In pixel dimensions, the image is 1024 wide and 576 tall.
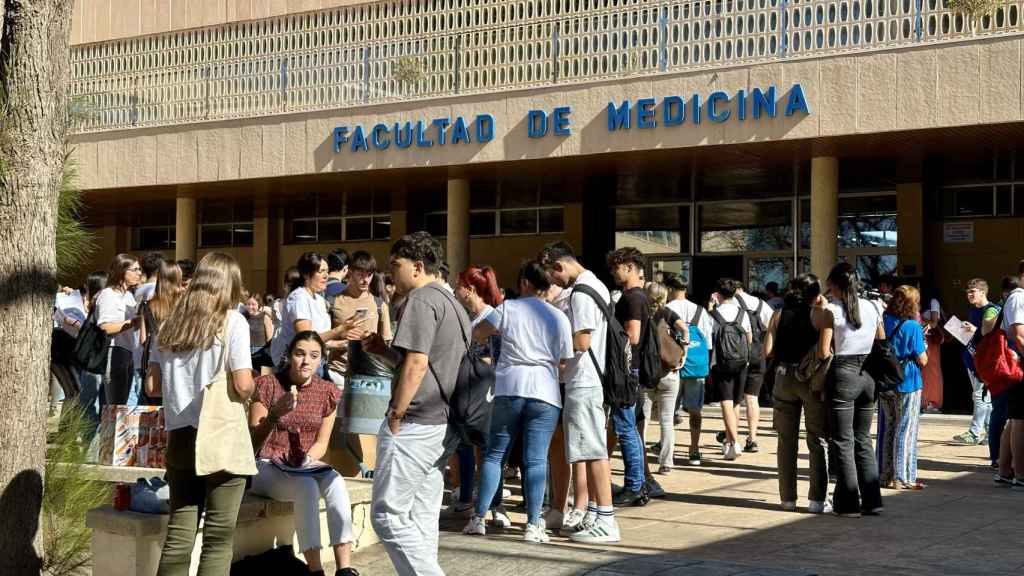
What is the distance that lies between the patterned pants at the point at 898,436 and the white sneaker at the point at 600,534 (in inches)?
130

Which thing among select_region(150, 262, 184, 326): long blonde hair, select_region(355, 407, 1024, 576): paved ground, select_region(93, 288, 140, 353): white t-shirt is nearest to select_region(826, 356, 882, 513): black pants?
select_region(355, 407, 1024, 576): paved ground

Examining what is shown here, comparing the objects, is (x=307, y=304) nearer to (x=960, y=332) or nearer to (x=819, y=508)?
(x=819, y=508)

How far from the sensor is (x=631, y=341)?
8836mm

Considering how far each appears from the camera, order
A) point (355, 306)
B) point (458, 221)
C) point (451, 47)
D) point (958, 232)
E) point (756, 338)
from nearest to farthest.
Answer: point (355, 306), point (756, 338), point (451, 47), point (458, 221), point (958, 232)

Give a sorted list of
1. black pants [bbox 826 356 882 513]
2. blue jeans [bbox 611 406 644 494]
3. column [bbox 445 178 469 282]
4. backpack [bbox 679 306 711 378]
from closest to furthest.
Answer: blue jeans [bbox 611 406 644 494] < black pants [bbox 826 356 882 513] < backpack [bbox 679 306 711 378] < column [bbox 445 178 469 282]

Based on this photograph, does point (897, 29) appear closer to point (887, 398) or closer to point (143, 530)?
point (887, 398)

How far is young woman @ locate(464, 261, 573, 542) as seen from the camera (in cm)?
Answer: 755

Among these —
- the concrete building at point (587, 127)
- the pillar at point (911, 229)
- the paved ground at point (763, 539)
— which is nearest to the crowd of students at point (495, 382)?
the paved ground at point (763, 539)

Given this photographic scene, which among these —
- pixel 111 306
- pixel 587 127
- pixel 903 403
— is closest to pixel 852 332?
pixel 903 403

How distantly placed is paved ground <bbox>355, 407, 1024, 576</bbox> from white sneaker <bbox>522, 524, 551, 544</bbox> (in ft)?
0.32

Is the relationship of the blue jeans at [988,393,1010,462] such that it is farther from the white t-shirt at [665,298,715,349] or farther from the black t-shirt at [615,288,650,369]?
the black t-shirt at [615,288,650,369]

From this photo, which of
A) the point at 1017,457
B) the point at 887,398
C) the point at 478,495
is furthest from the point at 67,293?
the point at 1017,457

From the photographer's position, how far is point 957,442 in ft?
44.1

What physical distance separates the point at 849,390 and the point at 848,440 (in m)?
0.35
